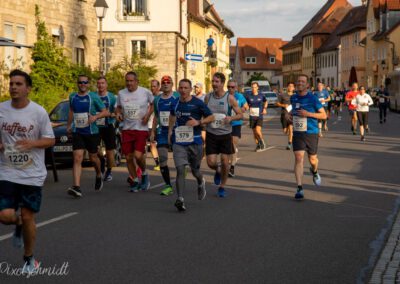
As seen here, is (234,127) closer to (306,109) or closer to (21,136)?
(306,109)

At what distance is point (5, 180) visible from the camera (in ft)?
24.2

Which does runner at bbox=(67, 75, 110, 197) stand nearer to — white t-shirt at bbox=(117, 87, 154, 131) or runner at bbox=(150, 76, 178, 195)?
white t-shirt at bbox=(117, 87, 154, 131)

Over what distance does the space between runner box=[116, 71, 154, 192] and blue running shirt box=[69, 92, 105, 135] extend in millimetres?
375

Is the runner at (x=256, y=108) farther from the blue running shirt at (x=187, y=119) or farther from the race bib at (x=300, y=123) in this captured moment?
the blue running shirt at (x=187, y=119)

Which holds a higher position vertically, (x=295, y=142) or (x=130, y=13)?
(x=130, y=13)

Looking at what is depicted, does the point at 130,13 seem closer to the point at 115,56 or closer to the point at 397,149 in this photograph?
the point at 115,56

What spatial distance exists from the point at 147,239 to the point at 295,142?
16.2ft

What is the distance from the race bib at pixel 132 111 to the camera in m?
14.1

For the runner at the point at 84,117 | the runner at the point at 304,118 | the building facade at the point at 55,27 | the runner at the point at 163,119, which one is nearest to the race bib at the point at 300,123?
the runner at the point at 304,118

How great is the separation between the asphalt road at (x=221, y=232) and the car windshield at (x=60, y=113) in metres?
3.04

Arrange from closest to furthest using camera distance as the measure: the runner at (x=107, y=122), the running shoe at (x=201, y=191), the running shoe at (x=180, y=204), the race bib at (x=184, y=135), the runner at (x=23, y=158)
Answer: the runner at (x=23, y=158) < the running shoe at (x=180, y=204) < the race bib at (x=184, y=135) < the running shoe at (x=201, y=191) < the runner at (x=107, y=122)

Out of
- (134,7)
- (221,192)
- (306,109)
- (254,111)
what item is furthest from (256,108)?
(134,7)

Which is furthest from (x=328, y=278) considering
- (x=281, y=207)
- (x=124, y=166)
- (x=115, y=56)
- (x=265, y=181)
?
(x=115, y=56)

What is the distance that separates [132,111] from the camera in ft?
46.3
